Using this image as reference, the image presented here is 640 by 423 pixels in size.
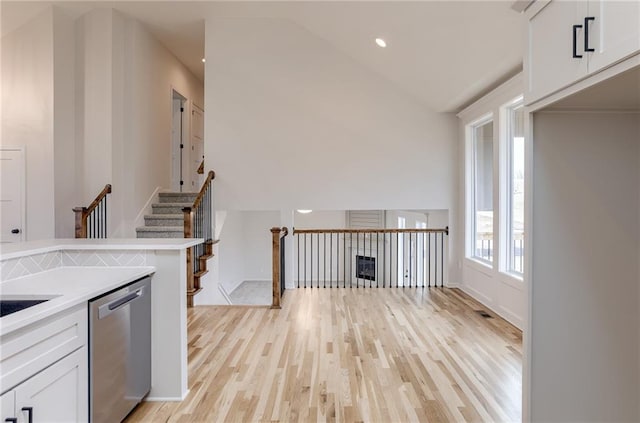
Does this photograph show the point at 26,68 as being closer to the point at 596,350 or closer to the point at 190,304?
the point at 190,304

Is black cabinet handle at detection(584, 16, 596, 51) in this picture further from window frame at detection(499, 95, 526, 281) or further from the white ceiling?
window frame at detection(499, 95, 526, 281)

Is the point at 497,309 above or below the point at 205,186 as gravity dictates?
below

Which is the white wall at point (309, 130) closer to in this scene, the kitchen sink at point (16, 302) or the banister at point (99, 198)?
the banister at point (99, 198)

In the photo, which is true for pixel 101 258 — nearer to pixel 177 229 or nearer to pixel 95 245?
pixel 95 245

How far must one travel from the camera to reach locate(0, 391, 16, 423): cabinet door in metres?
1.33

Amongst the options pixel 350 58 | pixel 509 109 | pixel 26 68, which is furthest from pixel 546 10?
pixel 26 68

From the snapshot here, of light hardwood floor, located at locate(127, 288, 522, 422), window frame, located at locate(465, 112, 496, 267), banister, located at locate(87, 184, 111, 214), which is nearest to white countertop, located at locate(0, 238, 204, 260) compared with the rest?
light hardwood floor, located at locate(127, 288, 522, 422)

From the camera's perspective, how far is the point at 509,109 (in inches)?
170

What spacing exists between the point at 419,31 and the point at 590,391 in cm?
377

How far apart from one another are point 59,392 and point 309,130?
4.81 m

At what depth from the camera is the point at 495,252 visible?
4488 millimetres

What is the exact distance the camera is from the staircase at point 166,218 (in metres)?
5.39

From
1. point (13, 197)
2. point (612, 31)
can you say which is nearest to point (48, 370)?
point (612, 31)

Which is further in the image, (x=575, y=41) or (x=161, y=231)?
(x=161, y=231)
